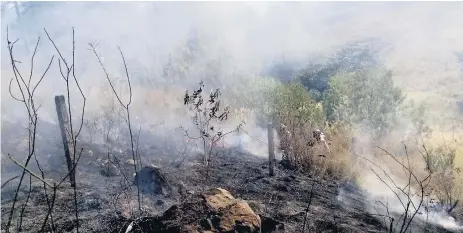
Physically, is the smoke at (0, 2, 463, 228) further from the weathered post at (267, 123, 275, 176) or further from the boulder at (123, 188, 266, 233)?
the boulder at (123, 188, 266, 233)

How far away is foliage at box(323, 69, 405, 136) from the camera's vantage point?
1078cm

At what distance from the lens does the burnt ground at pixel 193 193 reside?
4527 mm

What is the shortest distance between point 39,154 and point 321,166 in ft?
18.1

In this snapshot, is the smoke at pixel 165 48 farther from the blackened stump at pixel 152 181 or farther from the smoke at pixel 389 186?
the blackened stump at pixel 152 181

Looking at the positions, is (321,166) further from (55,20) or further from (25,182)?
(55,20)

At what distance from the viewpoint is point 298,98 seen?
10.2 metres

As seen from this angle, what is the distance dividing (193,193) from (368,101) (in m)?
7.32

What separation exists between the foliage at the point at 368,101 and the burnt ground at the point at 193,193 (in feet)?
12.0

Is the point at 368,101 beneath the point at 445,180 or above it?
above

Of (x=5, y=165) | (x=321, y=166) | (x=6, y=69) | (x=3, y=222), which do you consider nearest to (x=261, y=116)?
(x=321, y=166)

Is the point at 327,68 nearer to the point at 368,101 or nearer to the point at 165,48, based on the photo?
the point at 368,101

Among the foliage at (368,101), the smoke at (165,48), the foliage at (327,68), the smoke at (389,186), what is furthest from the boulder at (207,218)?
the foliage at (327,68)

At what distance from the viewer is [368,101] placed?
10906mm

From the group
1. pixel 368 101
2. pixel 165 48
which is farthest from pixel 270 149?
pixel 165 48
